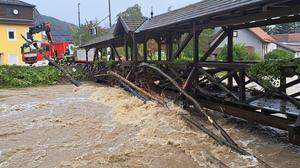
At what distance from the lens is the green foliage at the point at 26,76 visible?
2559 cm

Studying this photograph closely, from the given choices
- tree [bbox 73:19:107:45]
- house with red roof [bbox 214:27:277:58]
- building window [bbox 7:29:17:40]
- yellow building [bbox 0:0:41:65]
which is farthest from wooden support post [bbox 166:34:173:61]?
tree [bbox 73:19:107:45]

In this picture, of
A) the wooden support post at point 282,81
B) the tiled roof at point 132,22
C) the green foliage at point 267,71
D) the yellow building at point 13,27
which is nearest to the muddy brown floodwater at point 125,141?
the wooden support post at point 282,81

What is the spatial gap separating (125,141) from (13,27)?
134ft

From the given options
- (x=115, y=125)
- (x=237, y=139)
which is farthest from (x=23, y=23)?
(x=237, y=139)

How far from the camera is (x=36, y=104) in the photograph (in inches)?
648

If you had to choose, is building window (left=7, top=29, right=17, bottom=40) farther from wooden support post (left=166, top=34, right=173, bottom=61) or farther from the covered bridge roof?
the covered bridge roof

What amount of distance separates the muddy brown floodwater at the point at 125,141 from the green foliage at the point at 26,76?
38.8 ft

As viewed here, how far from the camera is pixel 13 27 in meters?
46.1

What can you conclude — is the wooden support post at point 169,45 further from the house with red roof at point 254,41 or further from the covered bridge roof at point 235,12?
the house with red roof at point 254,41

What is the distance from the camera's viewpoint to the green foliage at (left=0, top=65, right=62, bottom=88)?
25.6m

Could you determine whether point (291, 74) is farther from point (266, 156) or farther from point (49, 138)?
point (49, 138)

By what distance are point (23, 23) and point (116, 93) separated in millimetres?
32823

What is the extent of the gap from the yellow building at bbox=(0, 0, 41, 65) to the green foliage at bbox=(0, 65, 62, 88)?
18.2m

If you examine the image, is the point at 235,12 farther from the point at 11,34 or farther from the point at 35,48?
the point at 11,34
